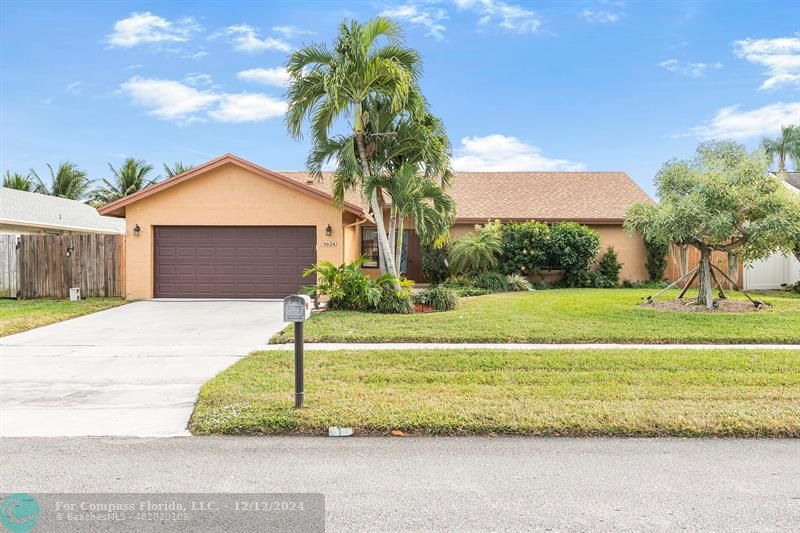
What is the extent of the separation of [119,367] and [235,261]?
8.22 m

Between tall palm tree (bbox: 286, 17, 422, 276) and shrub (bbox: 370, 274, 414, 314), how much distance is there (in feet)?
1.92

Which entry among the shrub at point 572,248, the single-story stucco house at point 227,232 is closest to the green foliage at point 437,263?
the shrub at point 572,248

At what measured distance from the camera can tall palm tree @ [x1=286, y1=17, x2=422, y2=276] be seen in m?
11.8

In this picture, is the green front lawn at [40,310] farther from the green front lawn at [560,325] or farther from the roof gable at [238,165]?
the green front lawn at [560,325]

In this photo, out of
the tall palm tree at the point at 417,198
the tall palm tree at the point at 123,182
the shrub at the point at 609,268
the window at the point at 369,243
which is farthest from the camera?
the tall palm tree at the point at 123,182

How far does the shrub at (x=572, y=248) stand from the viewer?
1795 centimetres

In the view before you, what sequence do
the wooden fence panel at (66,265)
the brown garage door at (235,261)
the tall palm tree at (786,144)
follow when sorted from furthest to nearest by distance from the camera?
the tall palm tree at (786,144)
the wooden fence panel at (66,265)
the brown garage door at (235,261)

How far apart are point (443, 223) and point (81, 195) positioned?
38.0 metres

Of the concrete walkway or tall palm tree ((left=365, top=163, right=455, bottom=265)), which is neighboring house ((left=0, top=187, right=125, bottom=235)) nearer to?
tall palm tree ((left=365, top=163, right=455, bottom=265))

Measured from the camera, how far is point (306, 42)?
40.4 ft

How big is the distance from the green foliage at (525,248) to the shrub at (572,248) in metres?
0.27

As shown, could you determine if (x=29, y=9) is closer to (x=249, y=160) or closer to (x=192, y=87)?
(x=249, y=160)

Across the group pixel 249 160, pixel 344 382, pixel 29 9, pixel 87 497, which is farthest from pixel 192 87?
pixel 87 497

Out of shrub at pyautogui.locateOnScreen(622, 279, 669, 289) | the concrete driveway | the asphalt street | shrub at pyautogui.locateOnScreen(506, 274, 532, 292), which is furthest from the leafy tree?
the concrete driveway
